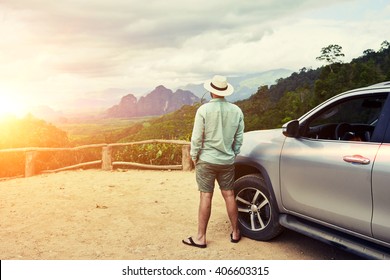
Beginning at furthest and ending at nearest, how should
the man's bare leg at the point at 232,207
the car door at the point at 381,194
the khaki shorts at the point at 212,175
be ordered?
the man's bare leg at the point at 232,207 → the khaki shorts at the point at 212,175 → the car door at the point at 381,194

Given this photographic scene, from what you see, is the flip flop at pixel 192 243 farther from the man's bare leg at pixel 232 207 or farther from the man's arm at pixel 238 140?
the man's arm at pixel 238 140

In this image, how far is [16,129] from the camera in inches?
784

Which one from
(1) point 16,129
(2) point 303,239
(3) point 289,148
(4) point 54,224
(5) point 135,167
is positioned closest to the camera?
(3) point 289,148

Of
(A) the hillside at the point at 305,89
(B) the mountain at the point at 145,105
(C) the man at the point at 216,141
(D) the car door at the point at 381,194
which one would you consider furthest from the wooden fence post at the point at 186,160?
(B) the mountain at the point at 145,105

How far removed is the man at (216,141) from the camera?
442 centimetres

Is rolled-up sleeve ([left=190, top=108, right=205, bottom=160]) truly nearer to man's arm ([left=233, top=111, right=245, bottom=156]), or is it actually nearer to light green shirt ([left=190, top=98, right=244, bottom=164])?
light green shirt ([left=190, top=98, right=244, bottom=164])

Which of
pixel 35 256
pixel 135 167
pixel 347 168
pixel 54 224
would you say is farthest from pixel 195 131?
pixel 135 167

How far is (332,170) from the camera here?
12.2 ft

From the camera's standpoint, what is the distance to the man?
4418 millimetres

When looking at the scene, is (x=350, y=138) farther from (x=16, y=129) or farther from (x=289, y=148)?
(x=16, y=129)

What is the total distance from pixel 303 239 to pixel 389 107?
81.6 inches

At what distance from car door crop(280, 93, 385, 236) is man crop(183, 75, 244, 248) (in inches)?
22.4

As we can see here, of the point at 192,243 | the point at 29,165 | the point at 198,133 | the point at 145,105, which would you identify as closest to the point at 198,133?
the point at 198,133

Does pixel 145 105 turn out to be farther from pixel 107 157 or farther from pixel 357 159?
pixel 357 159
